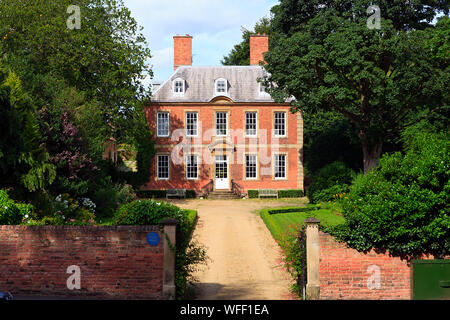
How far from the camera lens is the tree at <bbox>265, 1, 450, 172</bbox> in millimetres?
24578

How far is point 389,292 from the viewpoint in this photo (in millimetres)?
10711

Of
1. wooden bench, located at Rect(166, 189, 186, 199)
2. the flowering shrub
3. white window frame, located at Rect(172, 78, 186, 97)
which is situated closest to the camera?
the flowering shrub

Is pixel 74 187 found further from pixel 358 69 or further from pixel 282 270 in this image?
pixel 358 69

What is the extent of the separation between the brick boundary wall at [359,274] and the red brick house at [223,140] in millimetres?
24547

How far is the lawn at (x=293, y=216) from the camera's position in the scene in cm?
1986

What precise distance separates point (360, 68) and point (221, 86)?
43.9 ft

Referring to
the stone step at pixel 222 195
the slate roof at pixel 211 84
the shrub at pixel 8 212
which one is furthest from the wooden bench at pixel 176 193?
the shrub at pixel 8 212

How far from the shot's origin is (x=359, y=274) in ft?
35.1

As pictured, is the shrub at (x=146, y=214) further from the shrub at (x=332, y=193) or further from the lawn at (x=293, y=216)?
the shrub at (x=332, y=193)

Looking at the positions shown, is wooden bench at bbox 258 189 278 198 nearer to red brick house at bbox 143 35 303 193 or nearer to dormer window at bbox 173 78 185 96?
red brick house at bbox 143 35 303 193

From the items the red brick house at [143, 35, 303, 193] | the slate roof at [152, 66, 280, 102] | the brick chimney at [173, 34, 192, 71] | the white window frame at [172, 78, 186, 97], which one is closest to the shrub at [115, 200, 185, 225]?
the red brick house at [143, 35, 303, 193]

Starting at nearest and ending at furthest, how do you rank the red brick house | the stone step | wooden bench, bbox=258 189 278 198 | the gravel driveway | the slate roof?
the gravel driveway, the stone step, wooden bench, bbox=258 189 278 198, the red brick house, the slate roof

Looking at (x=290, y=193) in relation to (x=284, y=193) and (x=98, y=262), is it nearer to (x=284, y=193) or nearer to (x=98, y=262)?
(x=284, y=193)

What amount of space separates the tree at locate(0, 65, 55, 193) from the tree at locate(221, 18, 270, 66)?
1336 inches
